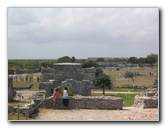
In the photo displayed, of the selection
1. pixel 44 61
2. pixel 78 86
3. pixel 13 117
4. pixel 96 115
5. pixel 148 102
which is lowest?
pixel 96 115

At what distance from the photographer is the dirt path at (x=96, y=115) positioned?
12.3 meters

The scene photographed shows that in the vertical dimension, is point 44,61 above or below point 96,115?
above

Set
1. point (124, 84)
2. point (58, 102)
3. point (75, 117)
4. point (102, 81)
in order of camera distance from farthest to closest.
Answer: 1. point (124, 84)
2. point (102, 81)
3. point (58, 102)
4. point (75, 117)

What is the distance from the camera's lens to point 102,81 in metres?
36.9

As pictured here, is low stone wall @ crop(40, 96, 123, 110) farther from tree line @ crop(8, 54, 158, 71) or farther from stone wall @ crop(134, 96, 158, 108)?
tree line @ crop(8, 54, 158, 71)

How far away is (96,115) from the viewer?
43.0ft

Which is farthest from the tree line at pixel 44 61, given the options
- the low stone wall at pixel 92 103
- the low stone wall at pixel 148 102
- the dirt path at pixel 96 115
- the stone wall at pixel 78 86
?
the low stone wall at pixel 92 103

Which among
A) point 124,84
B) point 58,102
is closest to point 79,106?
point 58,102

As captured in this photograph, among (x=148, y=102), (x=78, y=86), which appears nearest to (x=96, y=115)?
(x=148, y=102)

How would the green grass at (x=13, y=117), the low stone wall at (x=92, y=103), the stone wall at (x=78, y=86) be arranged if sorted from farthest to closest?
the stone wall at (x=78, y=86) < the low stone wall at (x=92, y=103) < the green grass at (x=13, y=117)

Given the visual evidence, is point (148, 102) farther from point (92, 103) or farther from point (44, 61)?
point (44, 61)

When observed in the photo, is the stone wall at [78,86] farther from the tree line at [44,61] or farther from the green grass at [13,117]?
the green grass at [13,117]
